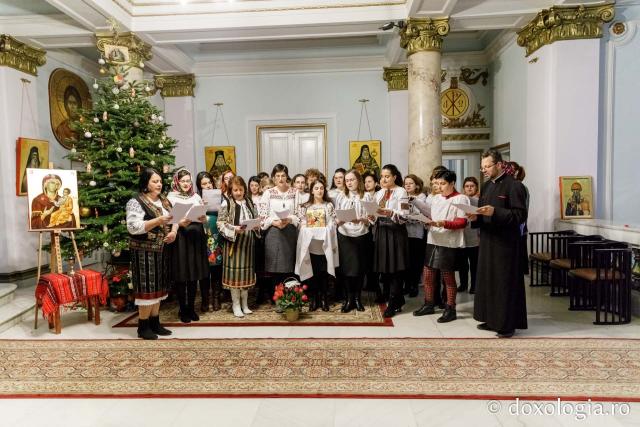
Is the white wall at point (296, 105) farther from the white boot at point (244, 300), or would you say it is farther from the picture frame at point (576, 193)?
the white boot at point (244, 300)

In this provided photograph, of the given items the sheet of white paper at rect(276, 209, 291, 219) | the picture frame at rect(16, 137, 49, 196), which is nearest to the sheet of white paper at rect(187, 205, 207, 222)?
the sheet of white paper at rect(276, 209, 291, 219)

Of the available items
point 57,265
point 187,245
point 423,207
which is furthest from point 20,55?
point 423,207

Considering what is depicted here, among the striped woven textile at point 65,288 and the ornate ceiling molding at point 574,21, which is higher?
the ornate ceiling molding at point 574,21

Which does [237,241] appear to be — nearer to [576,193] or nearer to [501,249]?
[501,249]

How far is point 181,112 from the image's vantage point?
1042 centimetres

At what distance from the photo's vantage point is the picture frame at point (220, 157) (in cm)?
1060

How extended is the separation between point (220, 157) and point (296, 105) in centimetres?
235

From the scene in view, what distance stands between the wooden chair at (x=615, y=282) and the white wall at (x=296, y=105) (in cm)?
618

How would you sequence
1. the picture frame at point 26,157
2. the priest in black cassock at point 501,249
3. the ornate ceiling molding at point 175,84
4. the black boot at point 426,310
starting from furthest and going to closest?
the ornate ceiling molding at point 175,84 → the picture frame at point 26,157 → the black boot at point 426,310 → the priest in black cassock at point 501,249

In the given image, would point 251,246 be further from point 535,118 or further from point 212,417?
point 535,118

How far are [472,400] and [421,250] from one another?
316cm

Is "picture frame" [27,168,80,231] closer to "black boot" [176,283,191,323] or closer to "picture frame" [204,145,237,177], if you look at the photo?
"black boot" [176,283,191,323]

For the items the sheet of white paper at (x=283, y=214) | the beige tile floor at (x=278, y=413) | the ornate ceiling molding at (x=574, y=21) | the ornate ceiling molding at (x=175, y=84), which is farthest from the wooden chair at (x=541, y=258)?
the ornate ceiling molding at (x=175, y=84)

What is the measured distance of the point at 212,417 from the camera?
297 centimetres
